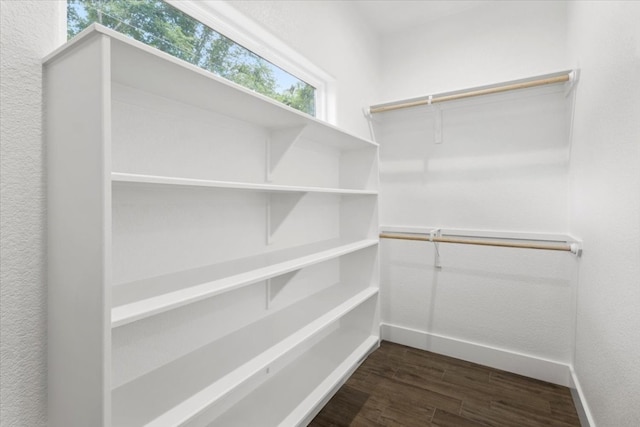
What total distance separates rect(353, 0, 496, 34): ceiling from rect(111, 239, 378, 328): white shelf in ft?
6.38

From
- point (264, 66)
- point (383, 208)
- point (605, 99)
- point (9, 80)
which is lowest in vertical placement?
point (383, 208)

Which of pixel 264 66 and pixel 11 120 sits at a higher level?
pixel 264 66

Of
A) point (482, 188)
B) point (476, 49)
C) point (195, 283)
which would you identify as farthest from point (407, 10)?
point (195, 283)

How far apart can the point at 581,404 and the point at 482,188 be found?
139 centimetres

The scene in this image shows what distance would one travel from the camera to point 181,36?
1.37 metres

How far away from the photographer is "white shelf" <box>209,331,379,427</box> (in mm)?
1403

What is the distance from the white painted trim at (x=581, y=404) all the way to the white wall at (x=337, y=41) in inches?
83.5

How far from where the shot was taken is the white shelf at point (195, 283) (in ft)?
2.75

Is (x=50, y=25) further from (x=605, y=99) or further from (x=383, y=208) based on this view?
(x=383, y=208)

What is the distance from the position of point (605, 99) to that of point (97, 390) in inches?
81.5

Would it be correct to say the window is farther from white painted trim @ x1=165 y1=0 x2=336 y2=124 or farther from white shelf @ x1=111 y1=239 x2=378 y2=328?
white shelf @ x1=111 y1=239 x2=378 y2=328

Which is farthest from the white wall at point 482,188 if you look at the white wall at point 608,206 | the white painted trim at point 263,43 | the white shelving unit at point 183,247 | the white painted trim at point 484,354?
the white painted trim at point 263,43

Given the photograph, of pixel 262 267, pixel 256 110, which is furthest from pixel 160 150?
pixel 262 267

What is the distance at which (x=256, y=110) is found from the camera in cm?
133
